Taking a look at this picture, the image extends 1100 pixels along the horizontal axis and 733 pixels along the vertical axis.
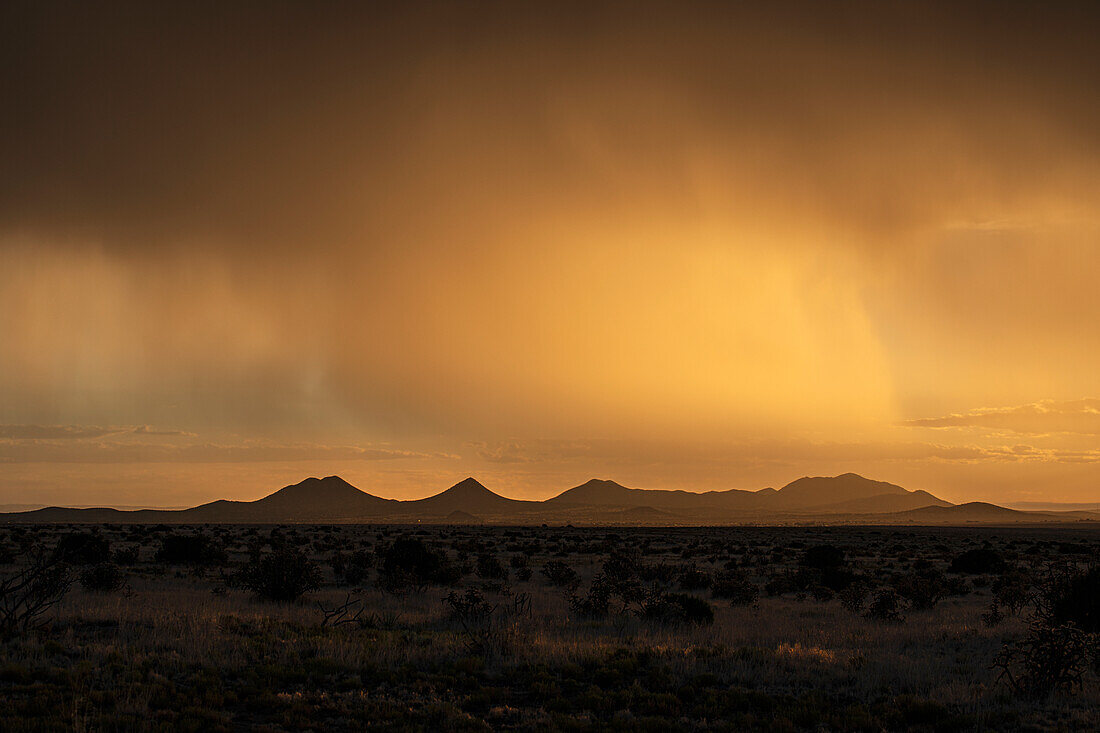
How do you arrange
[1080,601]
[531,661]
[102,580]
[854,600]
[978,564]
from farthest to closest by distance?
[978,564], [102,580], [854,600], [1080,601], [531,661]

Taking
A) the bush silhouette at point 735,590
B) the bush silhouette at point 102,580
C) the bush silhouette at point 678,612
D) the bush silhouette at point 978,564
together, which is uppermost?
the bush silhouette at point 102,580

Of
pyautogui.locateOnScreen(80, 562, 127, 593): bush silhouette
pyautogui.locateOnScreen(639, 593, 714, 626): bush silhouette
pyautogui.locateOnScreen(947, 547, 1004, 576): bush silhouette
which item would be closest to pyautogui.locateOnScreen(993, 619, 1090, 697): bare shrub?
pyautogui.locateOnScreen(639, 593, 714, 626): bush silhouette

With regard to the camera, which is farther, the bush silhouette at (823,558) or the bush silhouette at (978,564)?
the bush silhouette at (823,558)

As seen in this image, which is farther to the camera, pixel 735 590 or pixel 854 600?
pixel 735 590

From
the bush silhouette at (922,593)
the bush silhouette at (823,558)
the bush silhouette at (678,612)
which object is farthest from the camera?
the bush silhouette at (823,558)

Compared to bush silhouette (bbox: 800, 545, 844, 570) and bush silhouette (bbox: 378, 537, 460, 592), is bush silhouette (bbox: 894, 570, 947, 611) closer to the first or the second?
bush silhouette (bbox: 800, 545, 844, 570)

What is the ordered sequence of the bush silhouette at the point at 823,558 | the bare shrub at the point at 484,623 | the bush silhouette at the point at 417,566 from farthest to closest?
the bush silhouette at the point at 823,558 < the bush silhouette at the point at 417,566 < the bare shrub at the point at 484,623

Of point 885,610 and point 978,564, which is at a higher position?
point 885,610

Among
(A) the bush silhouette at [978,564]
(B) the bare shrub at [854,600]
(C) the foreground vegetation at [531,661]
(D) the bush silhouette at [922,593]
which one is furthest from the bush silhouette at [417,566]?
(A) the bush silhouette at [978,564]

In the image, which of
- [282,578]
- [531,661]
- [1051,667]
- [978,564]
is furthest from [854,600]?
[978,564]

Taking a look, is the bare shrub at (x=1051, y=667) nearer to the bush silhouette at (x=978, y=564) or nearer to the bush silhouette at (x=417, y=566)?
the bush silhouette at (x=417, y=566)

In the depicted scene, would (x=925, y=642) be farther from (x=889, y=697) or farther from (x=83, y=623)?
(x=83, y=623)

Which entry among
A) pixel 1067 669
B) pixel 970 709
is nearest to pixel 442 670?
pixel 970 709

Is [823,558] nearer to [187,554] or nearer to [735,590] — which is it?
[735,590]
